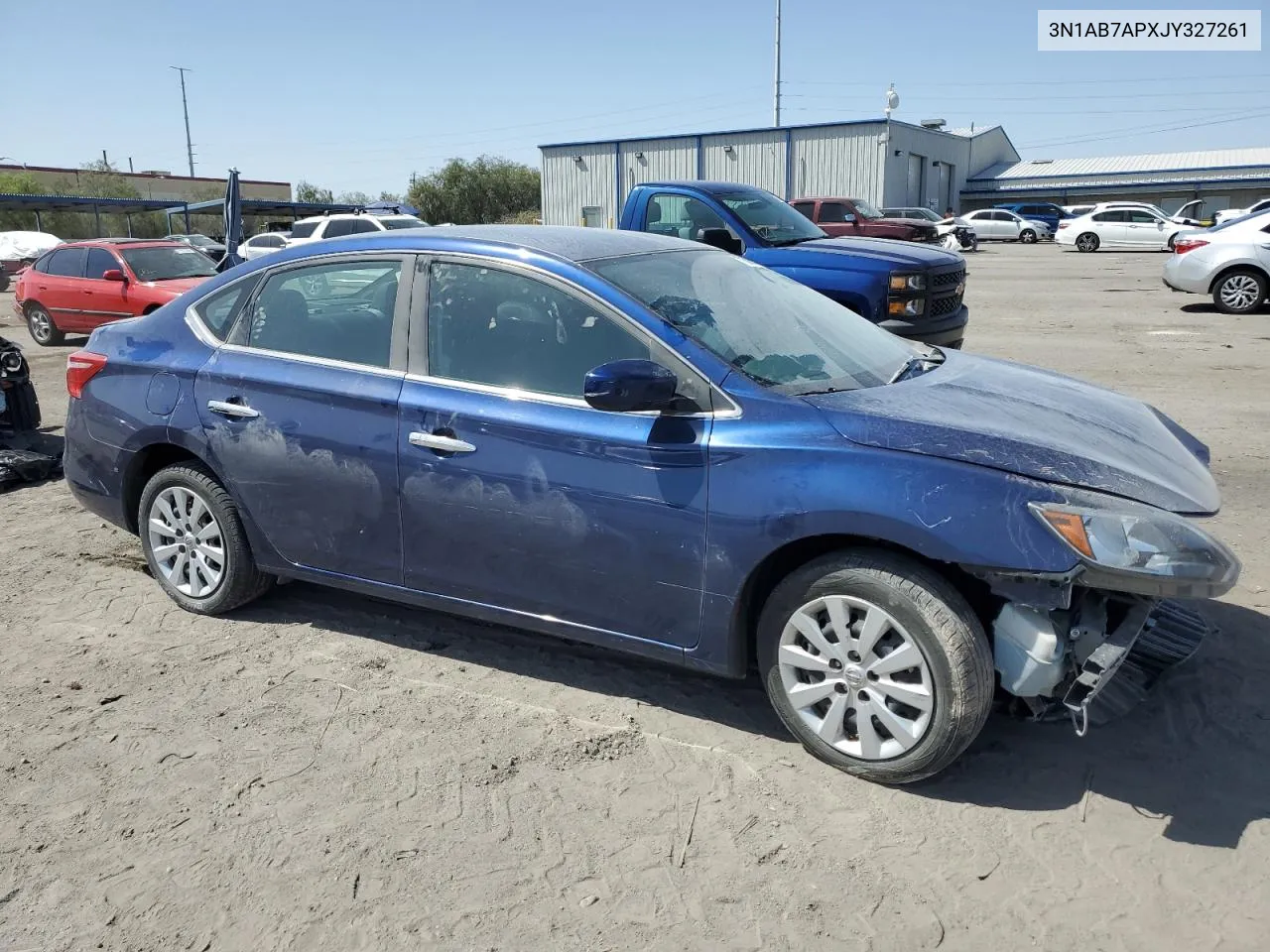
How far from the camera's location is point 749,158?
46125 mm

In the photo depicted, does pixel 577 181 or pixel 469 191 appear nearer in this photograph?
pixel 577 181

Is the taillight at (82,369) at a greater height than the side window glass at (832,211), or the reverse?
the side window glass at (832,211)

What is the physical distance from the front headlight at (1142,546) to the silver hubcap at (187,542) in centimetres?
345

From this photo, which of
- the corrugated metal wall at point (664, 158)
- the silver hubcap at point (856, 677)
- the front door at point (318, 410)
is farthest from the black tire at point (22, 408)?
the corrugated metal wall at point (664, 158)

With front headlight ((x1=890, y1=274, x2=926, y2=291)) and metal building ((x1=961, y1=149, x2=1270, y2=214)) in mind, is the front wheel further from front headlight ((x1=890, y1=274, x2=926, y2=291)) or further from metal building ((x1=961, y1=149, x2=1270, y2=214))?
front headlight ((x1=890, y1=274, x2=926, y2=291))

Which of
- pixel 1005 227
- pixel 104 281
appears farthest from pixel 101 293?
pixel 1005 227

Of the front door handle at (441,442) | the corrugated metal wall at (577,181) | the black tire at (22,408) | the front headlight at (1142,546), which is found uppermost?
the corrugated metal wall at (577,181)

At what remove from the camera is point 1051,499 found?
295 cm

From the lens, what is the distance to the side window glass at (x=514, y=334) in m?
3.64

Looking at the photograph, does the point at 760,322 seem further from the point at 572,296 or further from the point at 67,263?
the point at 67,263

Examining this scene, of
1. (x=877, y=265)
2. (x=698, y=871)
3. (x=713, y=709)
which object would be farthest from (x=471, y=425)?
(x=877, y=265)

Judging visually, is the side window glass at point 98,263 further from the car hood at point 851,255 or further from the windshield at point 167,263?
the car hood at point 851,255

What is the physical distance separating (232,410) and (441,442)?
1.14 meters

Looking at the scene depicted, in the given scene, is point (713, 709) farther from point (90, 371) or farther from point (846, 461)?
point (90, 371)
